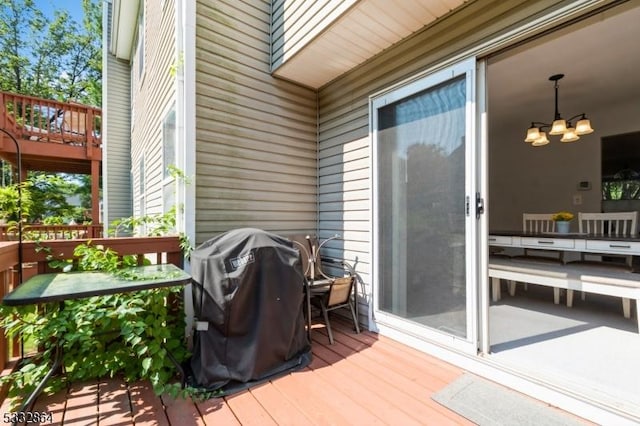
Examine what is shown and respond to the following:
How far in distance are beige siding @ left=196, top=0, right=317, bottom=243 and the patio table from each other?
36.2 inches

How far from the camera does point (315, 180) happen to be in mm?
3961

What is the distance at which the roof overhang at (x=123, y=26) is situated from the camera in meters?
6.36

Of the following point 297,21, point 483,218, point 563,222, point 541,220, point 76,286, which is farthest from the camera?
point 541,220

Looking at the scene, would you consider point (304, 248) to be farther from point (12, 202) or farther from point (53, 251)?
point (12, 202)

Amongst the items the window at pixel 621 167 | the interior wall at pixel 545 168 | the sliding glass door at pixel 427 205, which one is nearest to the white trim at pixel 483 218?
the sliding glass door at pixel 427 205

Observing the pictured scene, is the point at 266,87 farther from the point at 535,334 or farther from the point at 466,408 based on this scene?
the point at 535,334

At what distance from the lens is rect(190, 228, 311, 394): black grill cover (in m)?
2.16

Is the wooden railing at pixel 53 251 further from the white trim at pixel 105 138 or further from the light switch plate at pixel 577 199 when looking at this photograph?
the light switch plate at pixel 577 199

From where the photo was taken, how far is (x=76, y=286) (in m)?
1.76

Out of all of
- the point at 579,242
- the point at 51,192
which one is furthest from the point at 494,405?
the point at 51,192

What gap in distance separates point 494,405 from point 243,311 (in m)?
1.80

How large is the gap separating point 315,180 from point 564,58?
3.32m

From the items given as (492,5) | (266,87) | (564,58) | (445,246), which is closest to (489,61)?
(492,5)

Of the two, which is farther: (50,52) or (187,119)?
(50,52)
